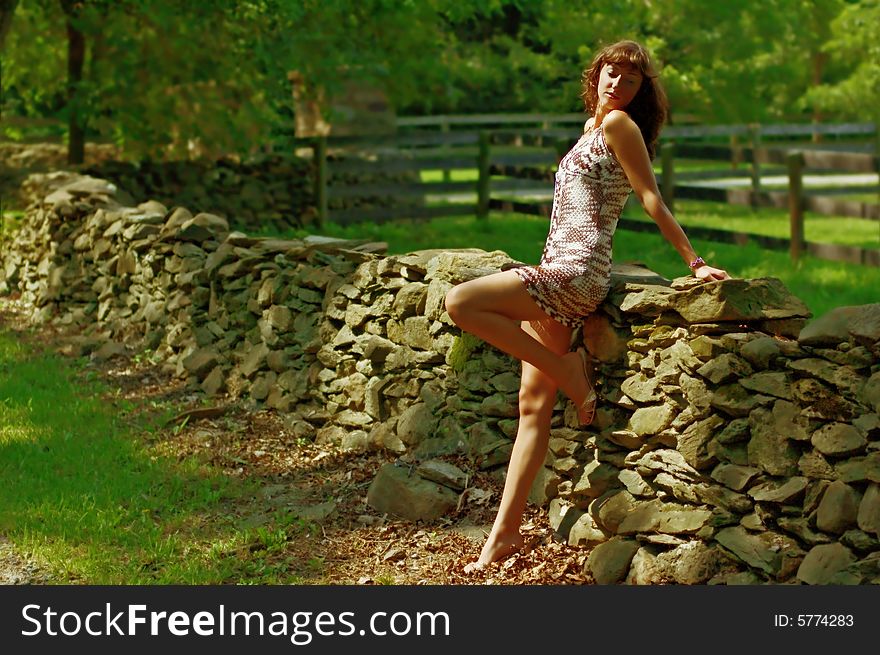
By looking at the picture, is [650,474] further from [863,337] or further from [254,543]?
[254,543]

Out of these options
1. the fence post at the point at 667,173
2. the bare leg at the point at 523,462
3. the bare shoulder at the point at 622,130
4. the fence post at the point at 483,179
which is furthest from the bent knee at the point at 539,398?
the fence post at the point at 483,179

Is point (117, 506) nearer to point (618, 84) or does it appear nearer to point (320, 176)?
point (618, 84)

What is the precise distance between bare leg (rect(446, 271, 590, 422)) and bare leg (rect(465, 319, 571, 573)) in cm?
9

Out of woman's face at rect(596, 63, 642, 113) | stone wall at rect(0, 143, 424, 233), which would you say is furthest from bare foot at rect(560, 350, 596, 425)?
stone wall at rect(0, 143, 424, 233)

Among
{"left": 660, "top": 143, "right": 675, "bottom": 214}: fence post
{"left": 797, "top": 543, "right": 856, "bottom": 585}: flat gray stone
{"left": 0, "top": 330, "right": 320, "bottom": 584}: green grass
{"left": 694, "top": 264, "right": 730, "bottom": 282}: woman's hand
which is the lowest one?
{"left": 0, "top": 330, "right": 320, "bottom": 584}: green grass

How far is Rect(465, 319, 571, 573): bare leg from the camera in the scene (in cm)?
518

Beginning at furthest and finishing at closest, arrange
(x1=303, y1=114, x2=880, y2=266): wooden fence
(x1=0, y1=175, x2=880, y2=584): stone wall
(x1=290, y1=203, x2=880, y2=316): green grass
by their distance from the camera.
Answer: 1. (x1=303, y1=114, x2=880, y2=266): wooden fence
2. (x1=290, y1=203, x2=880, y2=316): green grass
3. (x1=0, y1=175, x2=880, y2=584): stone wall

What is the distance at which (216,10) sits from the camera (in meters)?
13.1

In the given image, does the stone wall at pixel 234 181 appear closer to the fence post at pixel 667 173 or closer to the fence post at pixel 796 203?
the fence post at pixel 667 173

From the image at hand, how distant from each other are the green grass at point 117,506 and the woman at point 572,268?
114cm

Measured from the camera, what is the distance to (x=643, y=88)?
507 cm

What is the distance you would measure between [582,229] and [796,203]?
755 centimetres

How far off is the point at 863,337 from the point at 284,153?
12180mm

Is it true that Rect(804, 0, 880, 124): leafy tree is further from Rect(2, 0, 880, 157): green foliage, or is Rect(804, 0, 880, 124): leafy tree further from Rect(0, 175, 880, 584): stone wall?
Rect(0, 175, 880, 584): stone wall
